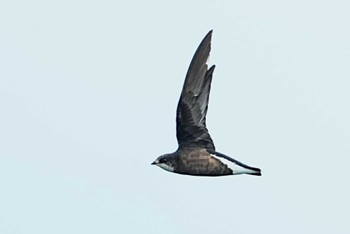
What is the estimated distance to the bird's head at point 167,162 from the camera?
21.0 m

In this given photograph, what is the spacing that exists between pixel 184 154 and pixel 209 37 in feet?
8.91

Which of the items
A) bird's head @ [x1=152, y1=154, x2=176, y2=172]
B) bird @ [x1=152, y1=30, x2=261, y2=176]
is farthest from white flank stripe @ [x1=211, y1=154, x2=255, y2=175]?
bird's head @ [x1=152, y1=154, x2=176, y2=172]

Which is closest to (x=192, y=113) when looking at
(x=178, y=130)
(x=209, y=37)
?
(x=178, y=130)

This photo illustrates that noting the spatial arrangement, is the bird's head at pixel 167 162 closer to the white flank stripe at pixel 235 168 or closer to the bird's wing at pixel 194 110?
the bird's wing at pixel 194 110

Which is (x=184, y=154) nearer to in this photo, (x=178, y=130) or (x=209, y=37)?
(x=178, y=130)

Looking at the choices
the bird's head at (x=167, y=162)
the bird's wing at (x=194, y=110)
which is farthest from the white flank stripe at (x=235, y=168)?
the bird's head at (x=167, y=162)

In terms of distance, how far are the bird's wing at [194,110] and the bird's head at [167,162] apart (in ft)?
1.48

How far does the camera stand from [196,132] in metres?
21.2

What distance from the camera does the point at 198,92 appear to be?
21156 mm

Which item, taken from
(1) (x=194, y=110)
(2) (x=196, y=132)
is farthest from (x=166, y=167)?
(1) (x=194, y=110)

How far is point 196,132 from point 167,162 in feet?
3.23

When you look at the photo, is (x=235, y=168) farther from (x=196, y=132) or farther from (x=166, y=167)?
(x=166, y=167)

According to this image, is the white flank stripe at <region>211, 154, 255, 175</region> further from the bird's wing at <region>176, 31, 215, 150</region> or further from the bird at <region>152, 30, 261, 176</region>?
the bird's wing at <region>176, 31, 215, 150</region>

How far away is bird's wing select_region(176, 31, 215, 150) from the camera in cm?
2108
